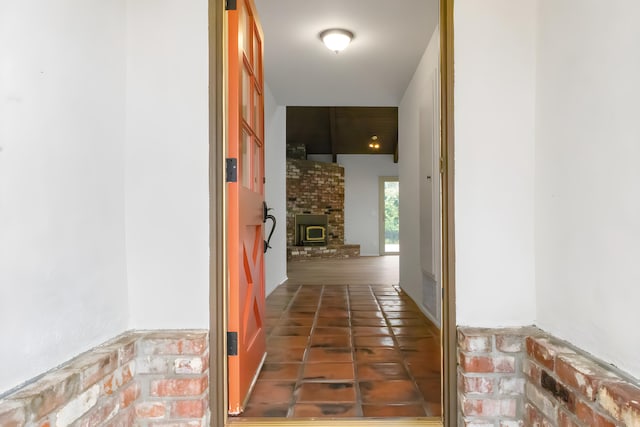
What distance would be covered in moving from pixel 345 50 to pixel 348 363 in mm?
2382

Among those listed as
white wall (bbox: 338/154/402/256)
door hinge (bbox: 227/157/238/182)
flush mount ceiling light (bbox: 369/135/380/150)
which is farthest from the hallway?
white wall (bbox: 338/154/402/256)

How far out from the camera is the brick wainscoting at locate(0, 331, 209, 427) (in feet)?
3.82

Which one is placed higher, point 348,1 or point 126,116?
point 348,1

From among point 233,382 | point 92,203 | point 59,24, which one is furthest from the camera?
point 233,382

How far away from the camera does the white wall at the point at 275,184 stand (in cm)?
438

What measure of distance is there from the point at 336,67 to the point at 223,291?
8.73 feet

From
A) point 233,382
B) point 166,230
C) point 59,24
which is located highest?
point 59,24

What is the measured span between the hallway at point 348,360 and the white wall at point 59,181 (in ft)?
2.69

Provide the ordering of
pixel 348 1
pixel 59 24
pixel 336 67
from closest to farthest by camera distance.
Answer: pixel 59 24 → pixel 348 1 → pixel 336 67

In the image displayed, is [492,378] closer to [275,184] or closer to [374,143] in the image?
[275,184]

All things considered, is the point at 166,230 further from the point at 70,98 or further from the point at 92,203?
the point at 70,98

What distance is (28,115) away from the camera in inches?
39.2

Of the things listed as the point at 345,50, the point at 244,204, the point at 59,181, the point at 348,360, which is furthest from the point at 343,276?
the point at 59,181

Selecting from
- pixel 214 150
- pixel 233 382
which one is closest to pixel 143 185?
pixel 214 150
